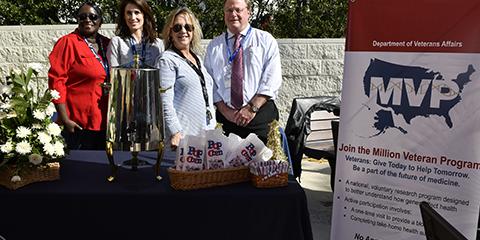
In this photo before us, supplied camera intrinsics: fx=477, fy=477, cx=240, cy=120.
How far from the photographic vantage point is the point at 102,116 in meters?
3.16

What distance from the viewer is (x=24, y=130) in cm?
194

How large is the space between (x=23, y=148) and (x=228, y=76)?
1.61m

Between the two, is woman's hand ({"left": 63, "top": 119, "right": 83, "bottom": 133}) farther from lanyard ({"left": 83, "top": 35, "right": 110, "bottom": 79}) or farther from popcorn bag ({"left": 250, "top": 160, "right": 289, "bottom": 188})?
popcorn bag ({"left": 250, "top": 160, "right": 289, "bottom": 188})

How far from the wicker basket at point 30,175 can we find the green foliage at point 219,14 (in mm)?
5592

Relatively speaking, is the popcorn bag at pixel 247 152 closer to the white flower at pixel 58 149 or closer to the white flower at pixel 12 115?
the white flower at pixel 58 149


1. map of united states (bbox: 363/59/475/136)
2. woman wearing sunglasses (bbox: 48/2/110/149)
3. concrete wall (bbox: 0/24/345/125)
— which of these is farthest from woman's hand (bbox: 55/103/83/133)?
concrete wall (bbox: 0/24/345/125)

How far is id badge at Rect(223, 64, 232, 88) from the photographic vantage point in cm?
325

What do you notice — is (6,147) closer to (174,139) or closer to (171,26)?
(174,139)

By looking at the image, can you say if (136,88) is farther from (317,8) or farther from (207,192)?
(317,8)

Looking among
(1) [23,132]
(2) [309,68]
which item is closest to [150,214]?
(1) [23,132]

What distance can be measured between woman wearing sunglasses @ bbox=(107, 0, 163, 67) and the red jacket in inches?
5.7

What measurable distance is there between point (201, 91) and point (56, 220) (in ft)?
3.94

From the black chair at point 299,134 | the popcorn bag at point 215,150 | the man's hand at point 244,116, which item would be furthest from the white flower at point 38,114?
the black chair at point 299,134

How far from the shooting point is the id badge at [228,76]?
128 inches
